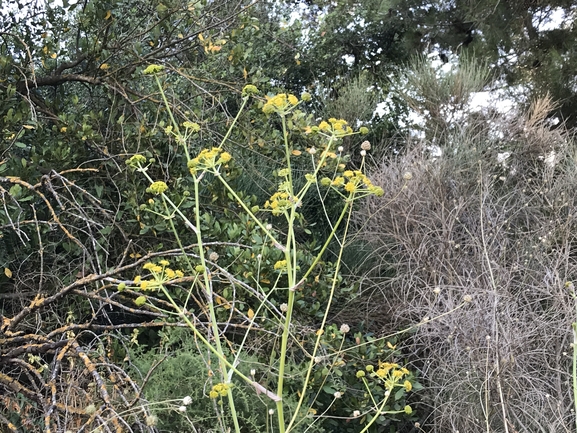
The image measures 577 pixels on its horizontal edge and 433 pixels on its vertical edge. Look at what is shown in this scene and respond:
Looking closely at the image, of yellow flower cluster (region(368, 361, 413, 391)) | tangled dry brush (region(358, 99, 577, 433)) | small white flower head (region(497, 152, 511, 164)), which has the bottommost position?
tangled dry brush (region(358, 99, 577, 433))

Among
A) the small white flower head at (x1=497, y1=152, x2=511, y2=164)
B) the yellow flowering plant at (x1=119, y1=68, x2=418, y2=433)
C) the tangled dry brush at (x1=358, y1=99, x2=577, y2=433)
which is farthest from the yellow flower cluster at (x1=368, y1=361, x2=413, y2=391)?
the small white flower head at (x1=497, y1=152, x2=511, y2=164)

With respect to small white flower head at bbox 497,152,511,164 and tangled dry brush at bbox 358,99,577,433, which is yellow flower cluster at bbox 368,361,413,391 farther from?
small white flower head at bbox 497,152,511,164

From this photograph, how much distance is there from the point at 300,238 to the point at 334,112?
6.39ft

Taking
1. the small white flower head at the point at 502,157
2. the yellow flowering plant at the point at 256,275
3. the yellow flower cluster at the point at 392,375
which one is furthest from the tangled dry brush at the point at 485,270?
the yellow flower cluster at the point at 392,375

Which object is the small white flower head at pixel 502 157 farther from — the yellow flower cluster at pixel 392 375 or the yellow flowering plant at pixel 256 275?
the yellow flower cluster at pixel 392 375

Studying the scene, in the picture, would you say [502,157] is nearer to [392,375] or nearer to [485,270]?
[485,270]

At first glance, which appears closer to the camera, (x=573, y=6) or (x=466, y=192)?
(x=466, y=192)

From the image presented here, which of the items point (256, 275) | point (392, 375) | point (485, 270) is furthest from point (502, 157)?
point (392, 375)

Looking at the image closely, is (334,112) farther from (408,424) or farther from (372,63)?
(408,424)

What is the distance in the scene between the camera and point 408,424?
2.95m

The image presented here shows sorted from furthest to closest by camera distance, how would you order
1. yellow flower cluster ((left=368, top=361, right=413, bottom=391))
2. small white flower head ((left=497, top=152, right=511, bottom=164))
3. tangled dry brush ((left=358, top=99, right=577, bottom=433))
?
small white flower head ((left=497, top=152, right=511, bottom=164)) < tangled dry brush ((left=358, top=99, right=577, bottom=433)) < yellow flower cluster ((left=368, top=361, right=413, bottom=391))

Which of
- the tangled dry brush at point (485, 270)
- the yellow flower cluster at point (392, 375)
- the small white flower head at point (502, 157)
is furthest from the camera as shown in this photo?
the small white flower head at point (502, 157)

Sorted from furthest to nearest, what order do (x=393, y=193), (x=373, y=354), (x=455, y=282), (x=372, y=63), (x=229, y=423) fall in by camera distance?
(x=372, y=63)
(x=393, y=193)
(x=455, y=282)
(x=373, y=354)
(x=229, y=423)

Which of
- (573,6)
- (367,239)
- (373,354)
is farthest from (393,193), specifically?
(573,6)
